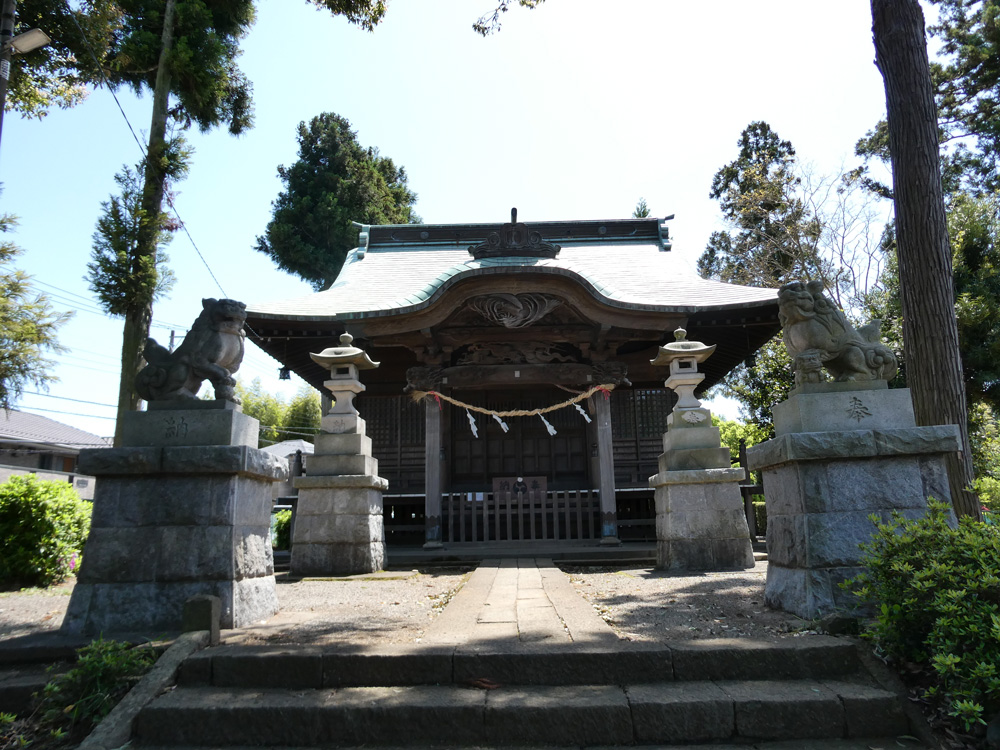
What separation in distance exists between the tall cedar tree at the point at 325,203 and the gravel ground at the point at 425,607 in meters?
19.0

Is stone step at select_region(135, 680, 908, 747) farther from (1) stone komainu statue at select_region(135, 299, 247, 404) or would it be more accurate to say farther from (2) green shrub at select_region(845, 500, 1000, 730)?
(1) stone komainu statue at select_region(135, 299, 247, 404)

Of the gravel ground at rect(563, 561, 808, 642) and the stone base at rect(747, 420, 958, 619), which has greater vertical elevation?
the stone base at rect(747, 420, 958, 619)

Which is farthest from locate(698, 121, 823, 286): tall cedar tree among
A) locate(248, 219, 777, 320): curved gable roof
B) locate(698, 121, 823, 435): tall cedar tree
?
locate(248, 219, 777, 320): curved gable roof

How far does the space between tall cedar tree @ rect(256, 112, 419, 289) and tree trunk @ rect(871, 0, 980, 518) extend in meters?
20.6

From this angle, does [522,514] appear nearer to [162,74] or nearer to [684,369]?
[684,369]

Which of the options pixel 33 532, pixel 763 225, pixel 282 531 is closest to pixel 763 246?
pixel 763 225

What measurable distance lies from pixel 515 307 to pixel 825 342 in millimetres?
5816

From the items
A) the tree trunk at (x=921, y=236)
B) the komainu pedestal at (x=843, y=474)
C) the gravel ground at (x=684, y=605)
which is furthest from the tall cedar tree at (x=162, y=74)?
the tree trunk at (x=921, y=236)

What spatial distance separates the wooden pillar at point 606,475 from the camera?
977 centimetres

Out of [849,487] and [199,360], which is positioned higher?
[199,360]

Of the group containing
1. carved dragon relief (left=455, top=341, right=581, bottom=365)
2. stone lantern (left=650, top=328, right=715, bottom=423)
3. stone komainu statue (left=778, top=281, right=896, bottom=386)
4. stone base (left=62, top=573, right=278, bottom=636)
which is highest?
carved dragon relief (left=455, top=341, right=581, bottom=365)

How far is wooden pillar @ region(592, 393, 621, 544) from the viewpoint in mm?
9766

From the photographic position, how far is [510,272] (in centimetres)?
931

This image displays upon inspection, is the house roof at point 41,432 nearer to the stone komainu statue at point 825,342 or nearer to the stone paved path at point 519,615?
the stone paved path at point 519,615
